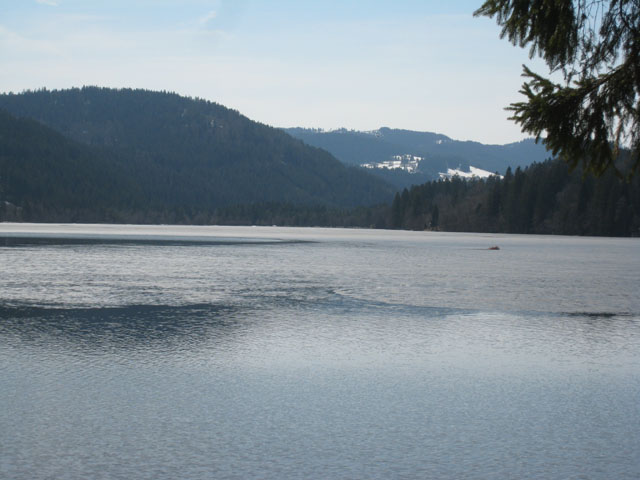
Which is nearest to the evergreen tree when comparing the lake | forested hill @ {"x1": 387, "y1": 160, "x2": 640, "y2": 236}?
the lake

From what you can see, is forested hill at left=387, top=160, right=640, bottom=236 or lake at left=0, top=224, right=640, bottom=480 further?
forested hill at left=387, top=160, right=640, bottom=236

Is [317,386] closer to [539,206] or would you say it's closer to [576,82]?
[576,82]

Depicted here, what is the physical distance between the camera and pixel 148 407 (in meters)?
8.16

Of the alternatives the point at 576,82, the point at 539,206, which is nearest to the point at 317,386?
the point at 576,82

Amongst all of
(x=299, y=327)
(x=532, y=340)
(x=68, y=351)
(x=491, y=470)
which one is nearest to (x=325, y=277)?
(x=299, y=327)

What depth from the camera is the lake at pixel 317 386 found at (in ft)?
21.2

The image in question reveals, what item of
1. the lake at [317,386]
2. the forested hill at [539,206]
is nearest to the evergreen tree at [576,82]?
the lake at [317,386]

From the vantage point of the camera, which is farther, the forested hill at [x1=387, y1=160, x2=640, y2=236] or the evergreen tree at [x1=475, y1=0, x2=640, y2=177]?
the forested hill at [x1=387, y1=160, x2=640, y2=236]

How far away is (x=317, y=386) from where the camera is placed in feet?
30.9

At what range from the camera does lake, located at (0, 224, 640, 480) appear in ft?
21.2

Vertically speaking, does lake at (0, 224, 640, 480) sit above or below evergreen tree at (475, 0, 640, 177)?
below

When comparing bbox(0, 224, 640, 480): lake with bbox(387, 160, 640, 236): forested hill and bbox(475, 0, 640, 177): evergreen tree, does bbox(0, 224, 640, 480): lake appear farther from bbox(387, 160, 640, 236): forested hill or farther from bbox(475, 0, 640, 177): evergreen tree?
bbox(387, 160, 640, 236): forested hill

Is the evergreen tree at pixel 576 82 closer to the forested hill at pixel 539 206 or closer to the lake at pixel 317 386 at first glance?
the lake at pixel 317 386

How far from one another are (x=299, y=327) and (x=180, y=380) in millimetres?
5095
